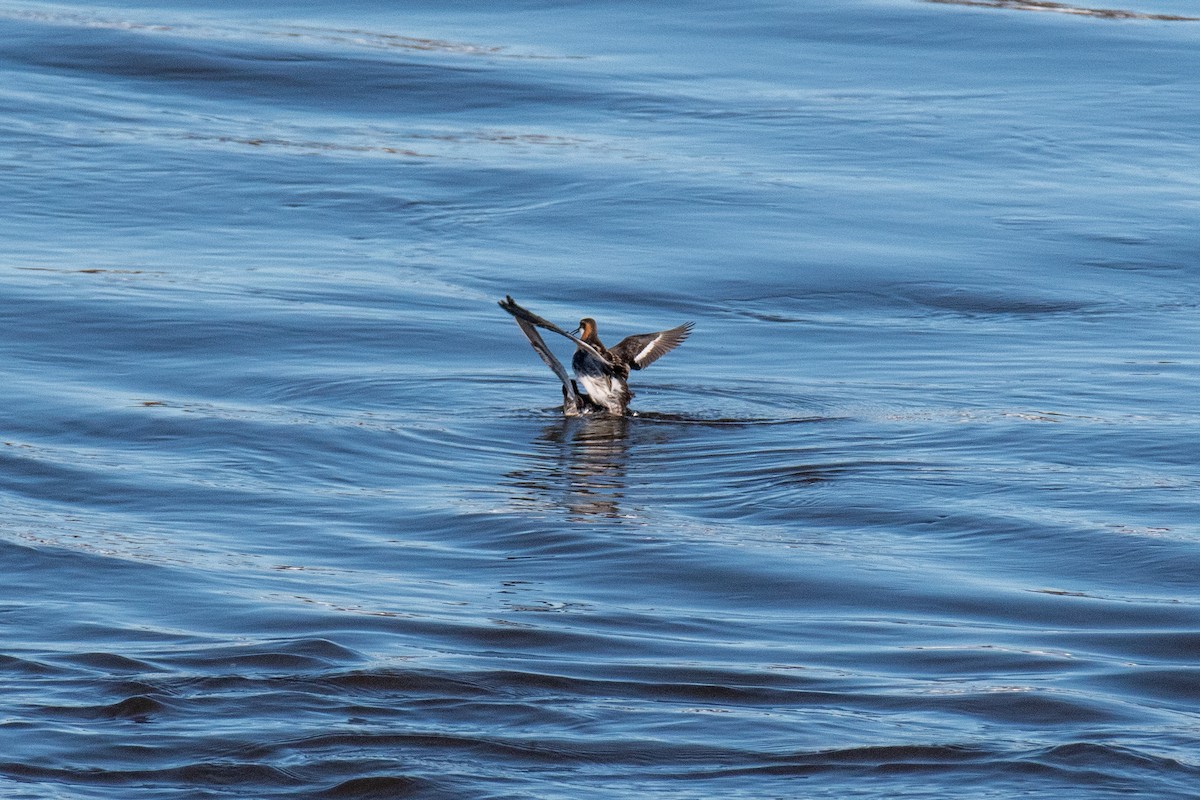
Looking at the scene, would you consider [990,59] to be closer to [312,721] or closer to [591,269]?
[591,269]

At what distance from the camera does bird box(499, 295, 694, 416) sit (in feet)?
29.9

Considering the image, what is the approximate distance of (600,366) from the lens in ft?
30.1

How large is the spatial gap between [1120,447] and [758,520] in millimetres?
1902

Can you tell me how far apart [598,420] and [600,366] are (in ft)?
0.83

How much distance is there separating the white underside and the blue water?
0.63 ft

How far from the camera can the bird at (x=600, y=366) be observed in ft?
29.9

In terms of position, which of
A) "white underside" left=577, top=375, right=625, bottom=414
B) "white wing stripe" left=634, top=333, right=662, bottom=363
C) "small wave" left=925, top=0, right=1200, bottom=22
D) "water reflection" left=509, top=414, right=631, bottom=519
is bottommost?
"water reflection" left=509, top=414, right=631, bottom=519

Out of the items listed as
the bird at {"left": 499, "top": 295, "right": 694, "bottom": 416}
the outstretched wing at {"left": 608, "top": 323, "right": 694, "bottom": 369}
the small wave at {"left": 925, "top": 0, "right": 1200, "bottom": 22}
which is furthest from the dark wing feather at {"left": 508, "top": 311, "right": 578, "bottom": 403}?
the small wave at {"left": 925, "top": 0, "right": 1200, "bottom": 22}

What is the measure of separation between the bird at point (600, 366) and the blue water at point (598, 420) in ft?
0.58

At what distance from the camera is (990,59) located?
60.7 ft

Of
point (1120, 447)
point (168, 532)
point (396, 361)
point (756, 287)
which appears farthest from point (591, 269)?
point (168, 532)

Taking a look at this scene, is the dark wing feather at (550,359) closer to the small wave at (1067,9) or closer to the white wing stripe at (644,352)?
the white wing stripe at (644,352)

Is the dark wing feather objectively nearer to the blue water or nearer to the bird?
the bird

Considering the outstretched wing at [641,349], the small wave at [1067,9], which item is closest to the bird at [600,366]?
the outstretched wing at [641,349]
